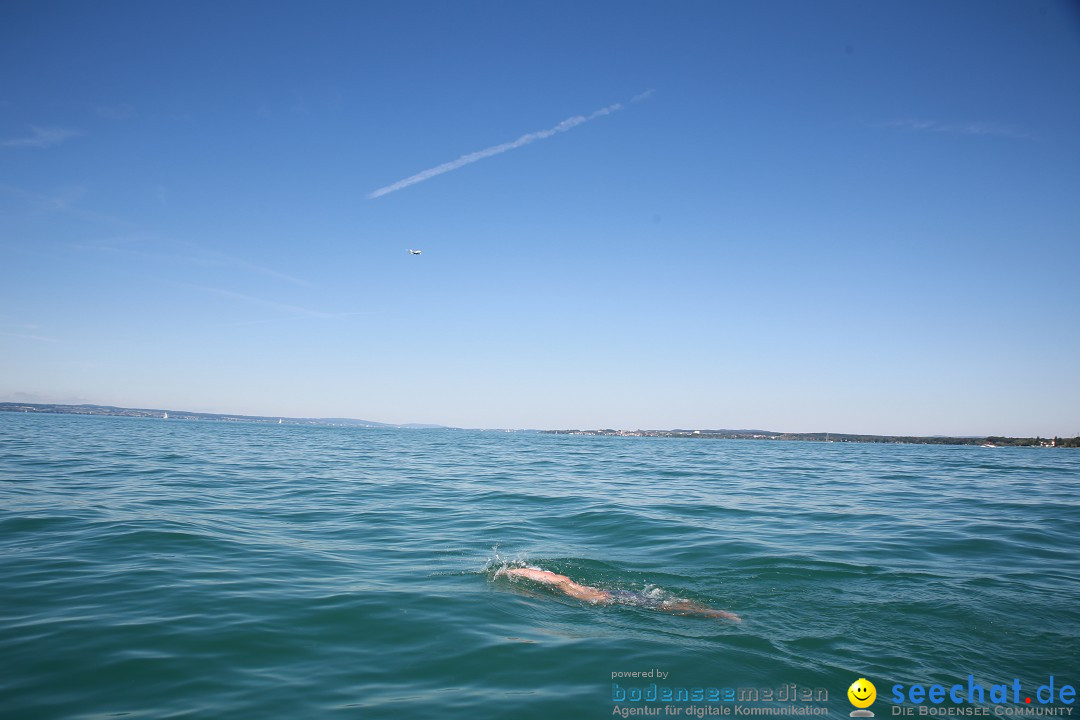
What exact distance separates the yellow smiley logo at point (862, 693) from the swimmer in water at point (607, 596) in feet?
6.52

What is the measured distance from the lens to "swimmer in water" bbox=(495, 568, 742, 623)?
846 cm

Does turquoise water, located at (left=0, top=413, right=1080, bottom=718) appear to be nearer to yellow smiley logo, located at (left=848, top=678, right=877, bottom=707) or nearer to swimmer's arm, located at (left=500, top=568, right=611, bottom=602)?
yellow smiley logo, located at (left=848, top=678, right=877, bottom=707)

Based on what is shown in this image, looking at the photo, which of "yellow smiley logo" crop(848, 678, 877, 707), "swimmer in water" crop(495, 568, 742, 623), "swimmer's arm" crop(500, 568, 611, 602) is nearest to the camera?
"yellow smiley logo" crop(848, 678, 877, 707)

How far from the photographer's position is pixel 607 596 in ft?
30.1

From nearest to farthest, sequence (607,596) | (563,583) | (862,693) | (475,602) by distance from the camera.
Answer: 1. (862,693)
2. (475,602)
3. (607,596)
4. (563,583)

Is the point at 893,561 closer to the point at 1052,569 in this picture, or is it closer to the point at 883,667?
the point at 1052,569

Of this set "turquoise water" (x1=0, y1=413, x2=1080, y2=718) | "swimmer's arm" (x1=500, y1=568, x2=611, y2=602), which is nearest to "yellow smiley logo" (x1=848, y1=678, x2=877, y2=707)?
"turquoise water" (x1=0, y1=413, x2=1080, y2=718)

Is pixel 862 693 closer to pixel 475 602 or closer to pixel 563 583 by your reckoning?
pixel 563 583

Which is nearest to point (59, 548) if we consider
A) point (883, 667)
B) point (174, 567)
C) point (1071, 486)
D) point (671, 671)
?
point (174, 567)

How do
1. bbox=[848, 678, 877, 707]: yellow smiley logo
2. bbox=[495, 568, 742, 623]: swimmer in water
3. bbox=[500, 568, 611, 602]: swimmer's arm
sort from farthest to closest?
bbox=[500, 568, 611, 602]: swimmer's arm
bbox=[495, 568, 742, 623]: swimmer in water
bbox=[848, 678, 877, 707]: yellow smiley logo

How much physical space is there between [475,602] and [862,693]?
526 cm

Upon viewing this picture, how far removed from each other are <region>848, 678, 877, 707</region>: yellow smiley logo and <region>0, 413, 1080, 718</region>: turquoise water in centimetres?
10

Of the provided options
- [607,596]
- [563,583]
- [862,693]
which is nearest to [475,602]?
[563,583]

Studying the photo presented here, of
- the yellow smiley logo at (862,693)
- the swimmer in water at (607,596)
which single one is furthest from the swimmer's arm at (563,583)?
the yellow smiley logo at (862,693)
